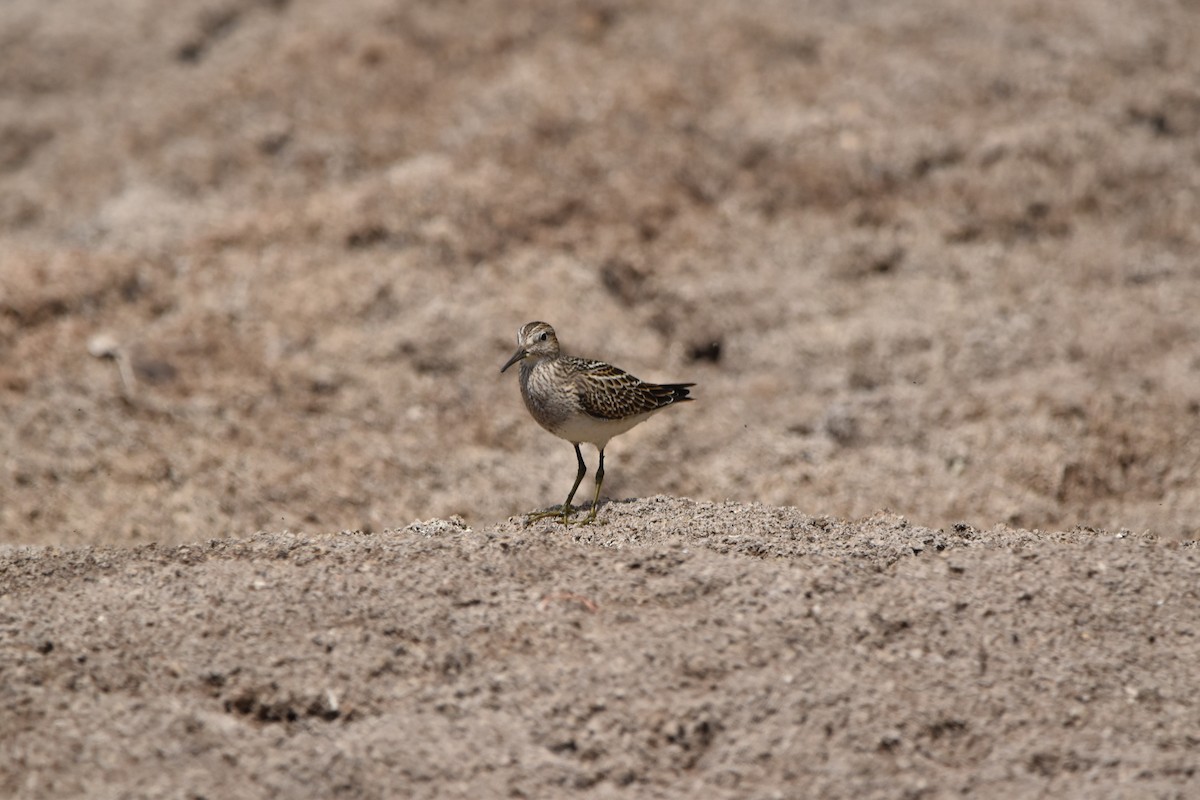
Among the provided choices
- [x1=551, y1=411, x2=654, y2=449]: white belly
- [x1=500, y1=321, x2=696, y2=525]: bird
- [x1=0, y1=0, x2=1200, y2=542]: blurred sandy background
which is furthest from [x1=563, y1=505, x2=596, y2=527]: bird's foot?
[x1=0, y1=0, x2=1200, y2=542]: blurred sandy background

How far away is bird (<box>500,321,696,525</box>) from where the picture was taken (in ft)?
23.2

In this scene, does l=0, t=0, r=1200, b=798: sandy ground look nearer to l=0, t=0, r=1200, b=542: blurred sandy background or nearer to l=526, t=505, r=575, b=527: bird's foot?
l=0, t=0, r=1200, b=542: blurred sandy background

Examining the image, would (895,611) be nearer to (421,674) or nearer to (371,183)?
(421,674)

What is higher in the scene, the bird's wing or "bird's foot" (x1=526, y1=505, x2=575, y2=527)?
the bird's wing

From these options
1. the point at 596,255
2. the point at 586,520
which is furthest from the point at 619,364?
the point at 586,520

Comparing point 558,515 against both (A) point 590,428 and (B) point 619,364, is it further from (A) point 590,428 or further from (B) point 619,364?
(B) point 619,364

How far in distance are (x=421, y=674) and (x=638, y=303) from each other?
6578 mm

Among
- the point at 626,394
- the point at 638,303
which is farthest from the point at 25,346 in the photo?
the point at 626,394

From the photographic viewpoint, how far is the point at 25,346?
10.9 meters

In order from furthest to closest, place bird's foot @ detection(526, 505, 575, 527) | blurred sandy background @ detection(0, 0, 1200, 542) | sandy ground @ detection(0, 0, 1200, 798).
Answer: blurred sandy background @ detection(0, 0, 1200, 542) < bird's foot @ detection(526, 505, 575, 527) < sandy ground @ detection(0, 0, 1200, 798)

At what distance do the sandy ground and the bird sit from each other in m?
0.41

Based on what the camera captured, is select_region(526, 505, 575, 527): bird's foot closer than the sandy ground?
No

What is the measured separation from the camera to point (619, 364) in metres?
10.9

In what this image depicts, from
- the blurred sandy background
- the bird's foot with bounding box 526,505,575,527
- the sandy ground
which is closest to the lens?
the sandy ground
